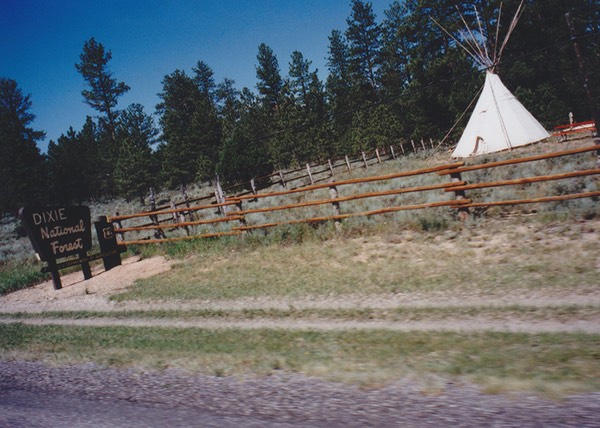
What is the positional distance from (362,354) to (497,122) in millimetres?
18834

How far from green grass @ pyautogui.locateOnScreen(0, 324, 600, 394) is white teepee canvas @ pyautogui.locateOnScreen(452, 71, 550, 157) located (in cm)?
1740

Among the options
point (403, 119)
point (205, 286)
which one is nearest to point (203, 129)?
point (403, 119)

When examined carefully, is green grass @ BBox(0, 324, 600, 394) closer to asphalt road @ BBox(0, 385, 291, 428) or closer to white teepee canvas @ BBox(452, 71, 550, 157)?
asphalt road @ BBox(0, 385, 291, 428)

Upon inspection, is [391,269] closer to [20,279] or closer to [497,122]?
[20,279]

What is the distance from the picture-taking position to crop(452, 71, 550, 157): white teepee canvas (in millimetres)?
18281

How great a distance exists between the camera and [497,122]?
1897 centimetres

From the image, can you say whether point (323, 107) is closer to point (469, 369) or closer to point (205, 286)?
point (205, 286)

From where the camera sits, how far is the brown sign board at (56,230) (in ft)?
36.4

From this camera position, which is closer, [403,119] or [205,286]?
[205,286]

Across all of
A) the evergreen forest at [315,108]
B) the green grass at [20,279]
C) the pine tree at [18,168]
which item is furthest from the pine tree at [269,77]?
the green grass at [20,279]

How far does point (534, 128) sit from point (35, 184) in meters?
41.2

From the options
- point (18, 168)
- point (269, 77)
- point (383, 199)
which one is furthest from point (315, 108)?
point (383, 199)

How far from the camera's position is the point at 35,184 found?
35.2 meters

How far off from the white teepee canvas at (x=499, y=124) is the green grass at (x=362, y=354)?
1740 cm
